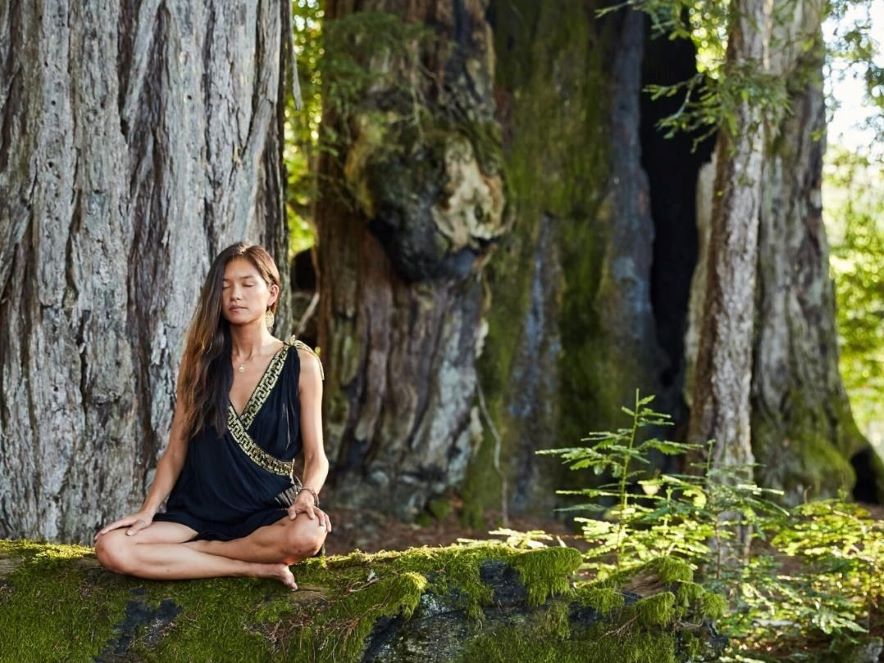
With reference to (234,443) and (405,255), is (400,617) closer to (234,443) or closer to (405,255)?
(234,443)

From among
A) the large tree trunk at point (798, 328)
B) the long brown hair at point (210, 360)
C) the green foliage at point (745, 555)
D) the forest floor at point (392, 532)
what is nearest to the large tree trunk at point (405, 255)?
the forest floor at point (392, 532)

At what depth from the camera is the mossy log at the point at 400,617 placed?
397 centimetres

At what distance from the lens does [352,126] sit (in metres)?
8.83

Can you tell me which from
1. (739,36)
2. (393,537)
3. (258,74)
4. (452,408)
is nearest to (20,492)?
(258,74)

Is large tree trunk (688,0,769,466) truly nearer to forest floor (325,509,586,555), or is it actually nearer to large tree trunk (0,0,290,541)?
forest floor (325,509,586,555)

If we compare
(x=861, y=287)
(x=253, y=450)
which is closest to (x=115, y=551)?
(x=253, y=450)

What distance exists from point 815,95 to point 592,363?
3047 mm

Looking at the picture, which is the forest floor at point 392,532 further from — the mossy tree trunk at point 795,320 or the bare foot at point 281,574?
the bare foot at point 281,574

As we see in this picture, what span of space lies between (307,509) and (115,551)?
703mm

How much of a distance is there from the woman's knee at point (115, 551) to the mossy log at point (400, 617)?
0.12 metres

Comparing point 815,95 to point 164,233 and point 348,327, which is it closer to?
point 348,327

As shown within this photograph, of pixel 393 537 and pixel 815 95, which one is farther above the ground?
pixel 815 95

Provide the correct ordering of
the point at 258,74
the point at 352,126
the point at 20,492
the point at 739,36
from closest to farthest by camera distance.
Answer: the point at 20,492, the point at 258,74, the point at 739,36, the point at 352,126

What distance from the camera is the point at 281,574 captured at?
415cm
